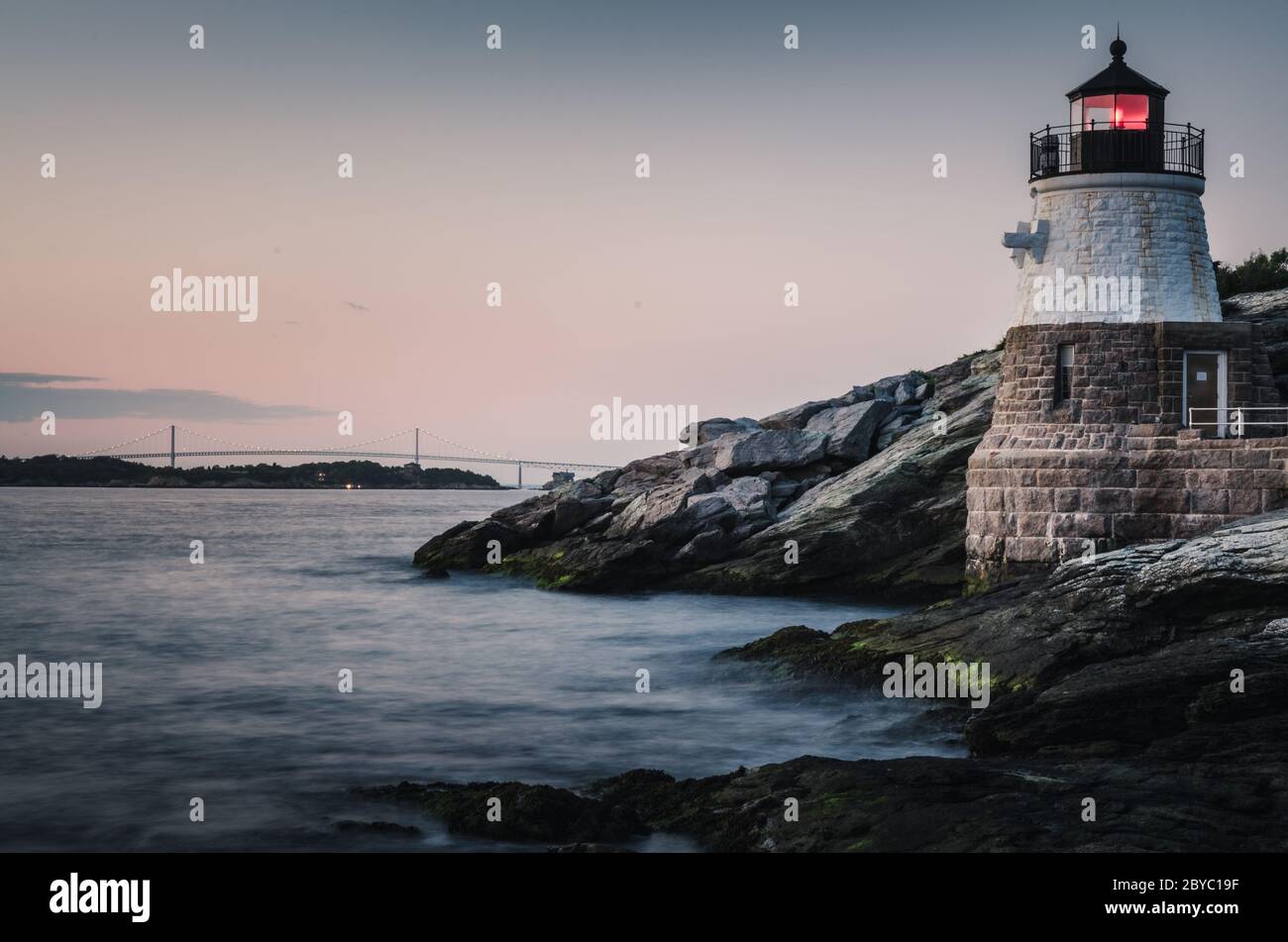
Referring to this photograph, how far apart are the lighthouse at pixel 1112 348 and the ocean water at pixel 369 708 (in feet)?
16.8

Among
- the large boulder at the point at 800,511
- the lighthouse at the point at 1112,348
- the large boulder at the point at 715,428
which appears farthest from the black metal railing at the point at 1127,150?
the large boulder at the point at 715,428

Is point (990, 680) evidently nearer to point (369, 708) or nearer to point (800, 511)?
point (369, 708)

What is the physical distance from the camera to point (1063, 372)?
69.1 ft

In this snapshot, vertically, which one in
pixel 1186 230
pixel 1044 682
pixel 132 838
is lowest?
pixel 132 838

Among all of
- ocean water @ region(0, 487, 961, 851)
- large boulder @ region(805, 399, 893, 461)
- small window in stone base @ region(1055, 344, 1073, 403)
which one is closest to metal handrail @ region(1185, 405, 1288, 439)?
small window in stone base @ region(1055, 344, 1073, 403)

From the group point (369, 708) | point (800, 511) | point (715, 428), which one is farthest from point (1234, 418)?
point (715, 428)

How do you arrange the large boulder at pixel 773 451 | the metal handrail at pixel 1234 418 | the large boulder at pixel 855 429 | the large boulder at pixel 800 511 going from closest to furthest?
1. the metal handrail at pixel 1234 418
2. the large boulder at pixel 800 511
3. the large boulder at pixel 855 429
4. the large boulder at pixel 773 451

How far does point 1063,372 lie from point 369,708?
12.3 m

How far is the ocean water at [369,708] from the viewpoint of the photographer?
12047mm

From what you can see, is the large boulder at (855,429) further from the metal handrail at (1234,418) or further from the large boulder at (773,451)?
the metal handrail at (1234,418)
